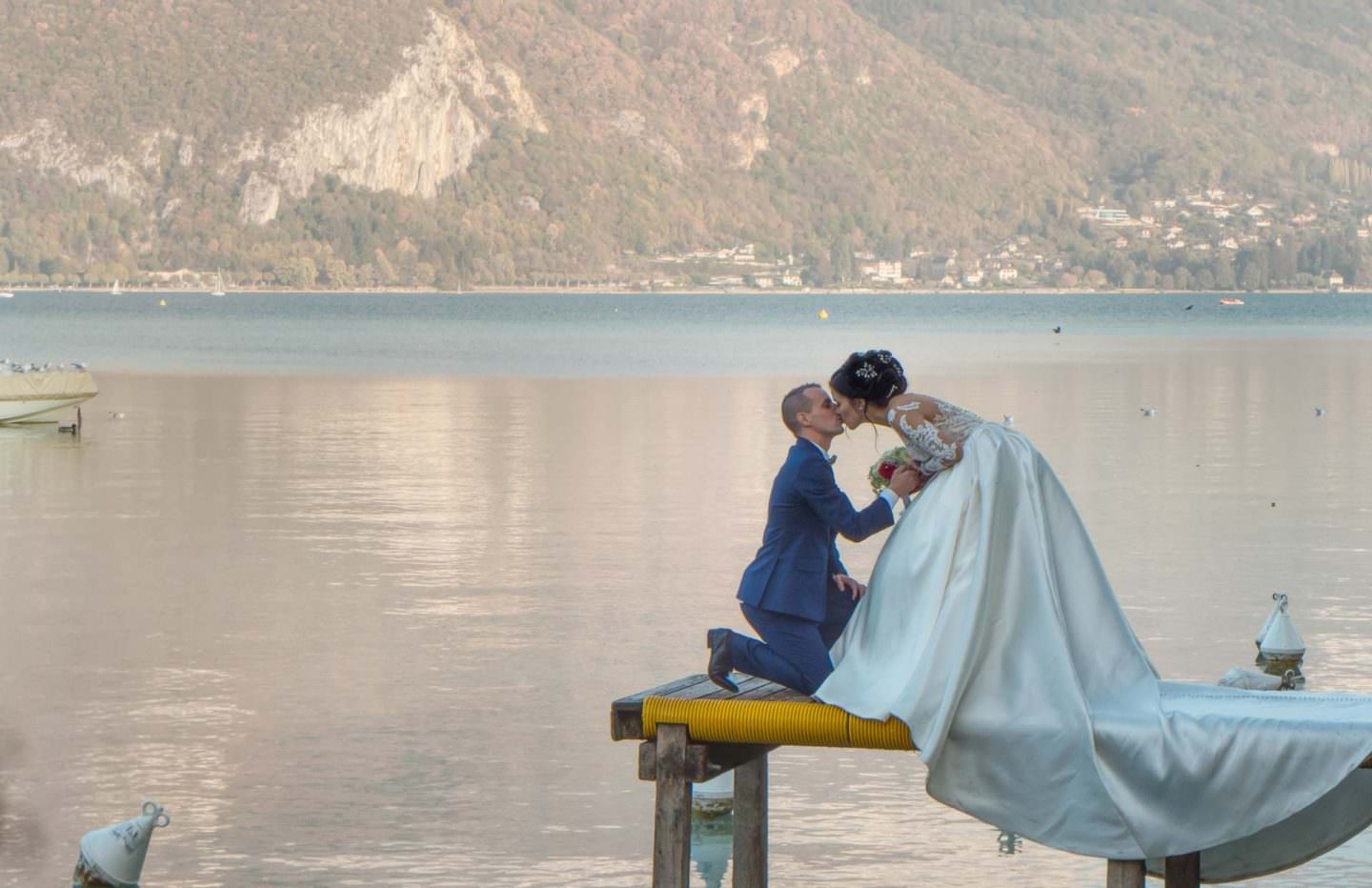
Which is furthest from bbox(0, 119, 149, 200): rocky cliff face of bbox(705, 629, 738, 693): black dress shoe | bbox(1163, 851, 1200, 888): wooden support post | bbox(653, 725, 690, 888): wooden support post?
bbox(1163, 851, 1200, 888): wooden support post

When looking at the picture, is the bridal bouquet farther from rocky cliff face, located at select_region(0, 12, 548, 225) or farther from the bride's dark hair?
rocky cliff face, located at select_region(0, 12, 548, 225)

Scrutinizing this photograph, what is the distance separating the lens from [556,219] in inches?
7087

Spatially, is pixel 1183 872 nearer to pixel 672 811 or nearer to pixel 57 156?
pixel 672 811

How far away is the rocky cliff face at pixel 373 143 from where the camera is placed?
16675cm

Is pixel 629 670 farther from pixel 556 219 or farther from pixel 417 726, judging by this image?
pixel 556 219

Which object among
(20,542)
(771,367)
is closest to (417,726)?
(20,542)

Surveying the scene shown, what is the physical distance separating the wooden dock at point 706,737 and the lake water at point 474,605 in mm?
1371

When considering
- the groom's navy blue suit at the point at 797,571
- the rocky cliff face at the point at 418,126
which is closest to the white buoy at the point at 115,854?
the groom's navy blue suit at the point at 797,571

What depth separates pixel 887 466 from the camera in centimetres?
609

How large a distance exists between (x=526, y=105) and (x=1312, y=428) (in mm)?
158814

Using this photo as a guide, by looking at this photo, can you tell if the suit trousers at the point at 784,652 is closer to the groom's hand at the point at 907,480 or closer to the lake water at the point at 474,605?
the groom's hand at the point at 907,480

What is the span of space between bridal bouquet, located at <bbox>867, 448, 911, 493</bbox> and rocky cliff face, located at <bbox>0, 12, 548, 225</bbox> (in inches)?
6497

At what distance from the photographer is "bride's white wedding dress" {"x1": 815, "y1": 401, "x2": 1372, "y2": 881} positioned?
5.38 metres

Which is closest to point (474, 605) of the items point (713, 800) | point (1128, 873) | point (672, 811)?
point (713, 800)
